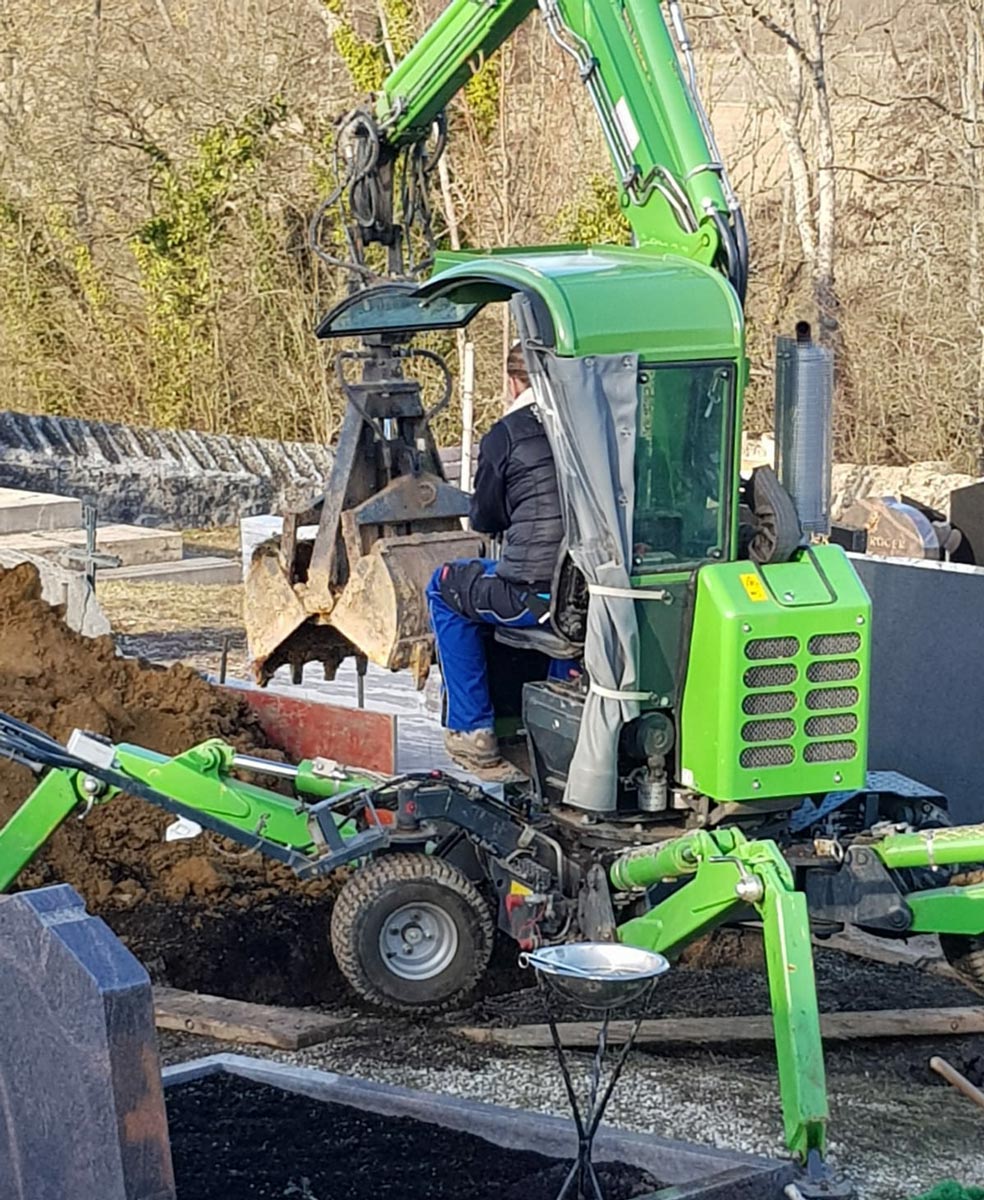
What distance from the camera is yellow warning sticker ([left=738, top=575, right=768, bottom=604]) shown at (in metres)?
5.82

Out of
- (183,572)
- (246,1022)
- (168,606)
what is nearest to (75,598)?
(168,606)

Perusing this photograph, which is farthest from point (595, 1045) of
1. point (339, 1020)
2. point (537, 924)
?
point (339, 1020)

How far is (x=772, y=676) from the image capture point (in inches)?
229

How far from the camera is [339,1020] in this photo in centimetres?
642

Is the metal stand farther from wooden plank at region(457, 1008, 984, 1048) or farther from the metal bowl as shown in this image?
wooden plank at region(457, 1008, 984, 1048)

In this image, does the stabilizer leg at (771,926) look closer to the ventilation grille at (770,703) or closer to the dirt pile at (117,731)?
the ventilation grille at (770,703)

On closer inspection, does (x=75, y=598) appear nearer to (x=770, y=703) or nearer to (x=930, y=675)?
(x=930, y=675)

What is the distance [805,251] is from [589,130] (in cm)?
245

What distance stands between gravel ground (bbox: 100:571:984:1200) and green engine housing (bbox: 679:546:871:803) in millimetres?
900

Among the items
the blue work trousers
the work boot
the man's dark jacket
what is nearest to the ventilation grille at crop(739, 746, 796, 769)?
the blue work trousers

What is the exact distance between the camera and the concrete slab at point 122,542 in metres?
12.9

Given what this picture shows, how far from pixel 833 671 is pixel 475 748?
132cm

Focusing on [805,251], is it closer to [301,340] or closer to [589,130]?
[589,130]

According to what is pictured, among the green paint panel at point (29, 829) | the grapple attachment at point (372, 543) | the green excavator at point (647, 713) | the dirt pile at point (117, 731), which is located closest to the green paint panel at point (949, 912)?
the green excavator at point (647, 713)
